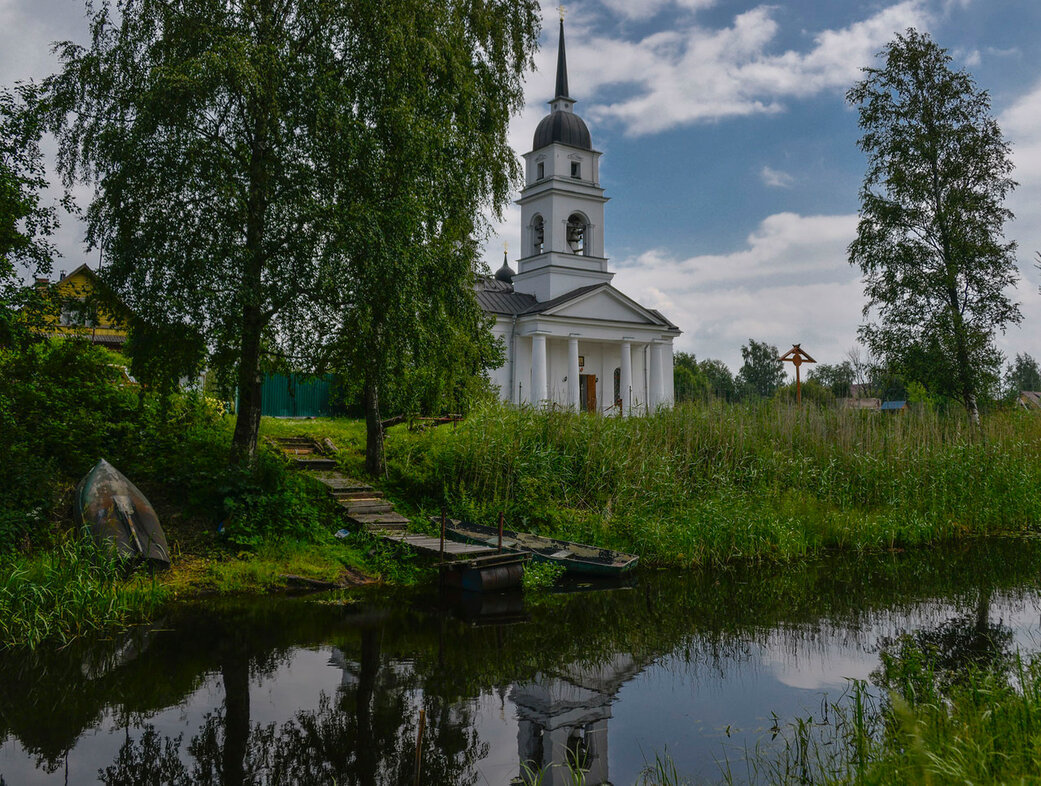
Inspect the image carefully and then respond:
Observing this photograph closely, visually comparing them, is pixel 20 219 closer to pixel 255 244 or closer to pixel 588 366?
pixel 255 244

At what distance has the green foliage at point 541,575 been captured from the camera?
10.8m

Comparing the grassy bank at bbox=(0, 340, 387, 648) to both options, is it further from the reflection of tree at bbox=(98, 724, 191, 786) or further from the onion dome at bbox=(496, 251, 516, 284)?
the onion dome at bbox=(496, 251, 516, 284)

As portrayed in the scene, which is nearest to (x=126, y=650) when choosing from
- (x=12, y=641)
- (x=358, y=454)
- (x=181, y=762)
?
(x=12, y=641)

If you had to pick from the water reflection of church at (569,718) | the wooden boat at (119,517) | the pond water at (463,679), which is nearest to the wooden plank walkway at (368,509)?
the pond water at (463,679)

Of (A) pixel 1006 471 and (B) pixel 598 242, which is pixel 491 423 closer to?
(A) pixel 1006 471

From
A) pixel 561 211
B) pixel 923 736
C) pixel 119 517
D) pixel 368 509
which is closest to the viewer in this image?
pixel 923 736

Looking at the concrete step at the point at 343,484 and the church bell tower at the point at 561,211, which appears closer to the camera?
the concrete step at the point at 343,484

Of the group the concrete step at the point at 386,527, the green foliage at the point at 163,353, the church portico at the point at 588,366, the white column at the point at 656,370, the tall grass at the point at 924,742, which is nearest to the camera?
the tall grass at the point at 924,742

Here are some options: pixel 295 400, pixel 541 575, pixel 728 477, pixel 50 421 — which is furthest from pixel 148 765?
pixel 295 400

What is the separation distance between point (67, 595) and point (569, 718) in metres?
5.81

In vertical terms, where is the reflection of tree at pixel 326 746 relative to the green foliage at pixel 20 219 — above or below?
below

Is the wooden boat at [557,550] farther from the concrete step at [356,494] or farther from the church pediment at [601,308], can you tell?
the church pediment at [601,308]

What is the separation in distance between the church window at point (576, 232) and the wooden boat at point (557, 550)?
25131 mm

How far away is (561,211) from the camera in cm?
3472
